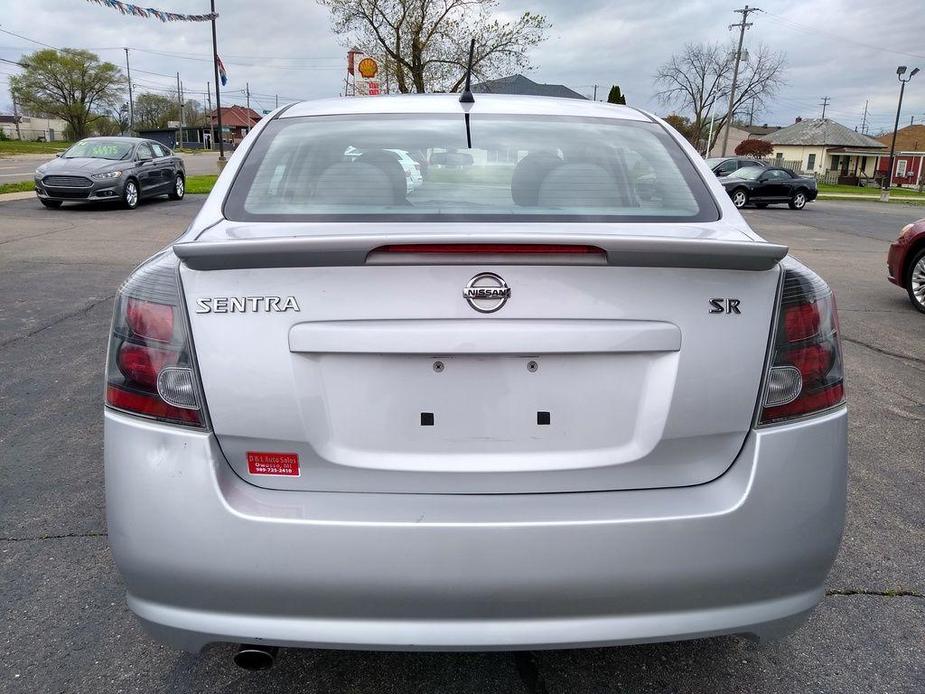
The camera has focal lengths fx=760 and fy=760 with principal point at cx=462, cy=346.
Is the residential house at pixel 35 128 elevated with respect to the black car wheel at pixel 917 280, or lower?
elevated

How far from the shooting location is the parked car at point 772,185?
2656cm

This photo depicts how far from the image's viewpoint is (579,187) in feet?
7.82

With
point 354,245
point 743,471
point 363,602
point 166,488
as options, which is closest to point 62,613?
point 166,488

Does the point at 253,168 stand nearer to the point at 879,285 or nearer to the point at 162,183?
the point at 879,285

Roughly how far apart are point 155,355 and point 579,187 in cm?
134

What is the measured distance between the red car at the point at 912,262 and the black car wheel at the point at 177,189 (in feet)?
55.6

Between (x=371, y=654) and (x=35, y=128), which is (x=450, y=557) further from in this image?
A: (x=35, y=128)

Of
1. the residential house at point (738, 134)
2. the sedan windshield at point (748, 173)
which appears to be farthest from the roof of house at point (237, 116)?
the sedan windshield at point (748, 173)

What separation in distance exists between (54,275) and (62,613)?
7239 mm

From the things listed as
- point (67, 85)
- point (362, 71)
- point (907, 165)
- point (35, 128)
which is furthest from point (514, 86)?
point (35, 128)

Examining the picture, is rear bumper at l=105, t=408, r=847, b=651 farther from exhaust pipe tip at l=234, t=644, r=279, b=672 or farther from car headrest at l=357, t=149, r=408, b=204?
car headrest at l=357, t=149, r=408, b=204

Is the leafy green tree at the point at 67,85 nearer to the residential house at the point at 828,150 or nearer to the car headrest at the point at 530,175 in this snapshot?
the residential house at the point at 828,150

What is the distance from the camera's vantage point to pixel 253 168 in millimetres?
2420

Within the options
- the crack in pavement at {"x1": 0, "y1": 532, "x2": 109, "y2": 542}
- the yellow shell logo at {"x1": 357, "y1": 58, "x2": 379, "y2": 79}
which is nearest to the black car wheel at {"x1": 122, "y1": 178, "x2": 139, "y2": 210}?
the yellow shell logo at {"x1": 357, "y1": 58, "x2": 379, "y2": 79}
